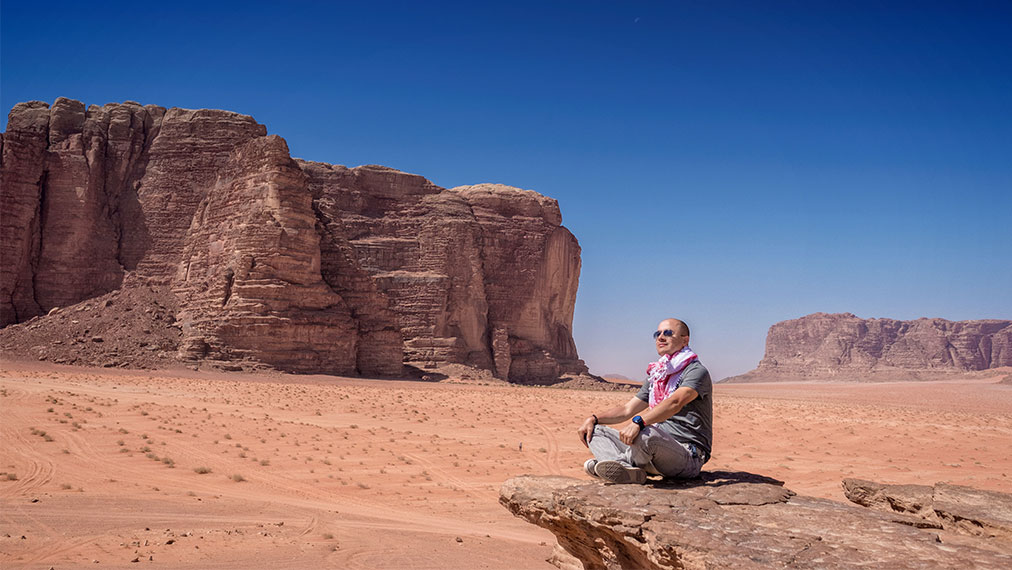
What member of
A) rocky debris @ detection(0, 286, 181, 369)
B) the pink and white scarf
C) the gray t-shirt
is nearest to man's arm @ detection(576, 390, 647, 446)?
the pink and white scarf

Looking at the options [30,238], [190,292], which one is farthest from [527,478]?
[30,238]

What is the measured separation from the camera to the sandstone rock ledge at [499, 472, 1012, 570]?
11.2 ft

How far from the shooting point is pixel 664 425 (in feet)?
16.3

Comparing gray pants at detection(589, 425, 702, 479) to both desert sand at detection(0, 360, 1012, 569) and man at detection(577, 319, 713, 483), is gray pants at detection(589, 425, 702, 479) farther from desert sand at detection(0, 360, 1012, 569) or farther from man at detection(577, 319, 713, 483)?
desert sand at detection(0, 360, 1012, 569)

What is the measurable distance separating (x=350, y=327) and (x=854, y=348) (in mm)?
129717

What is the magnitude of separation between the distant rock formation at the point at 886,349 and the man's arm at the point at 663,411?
135 meters

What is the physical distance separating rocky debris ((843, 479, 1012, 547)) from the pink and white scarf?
1.74 meters

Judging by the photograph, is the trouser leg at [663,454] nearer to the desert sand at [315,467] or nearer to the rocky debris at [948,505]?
the rocky debris at [948,505]

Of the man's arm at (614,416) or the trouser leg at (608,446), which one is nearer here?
the trouser leg at (608,446)

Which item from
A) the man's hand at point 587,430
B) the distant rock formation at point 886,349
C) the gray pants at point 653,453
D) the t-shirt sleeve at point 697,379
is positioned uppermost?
the distant rock formation at point 886,349

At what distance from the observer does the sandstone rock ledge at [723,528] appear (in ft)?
11.2

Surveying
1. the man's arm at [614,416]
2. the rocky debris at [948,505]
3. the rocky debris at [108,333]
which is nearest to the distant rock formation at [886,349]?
the rocky debris at [108,333]

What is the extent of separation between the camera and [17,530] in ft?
23.1

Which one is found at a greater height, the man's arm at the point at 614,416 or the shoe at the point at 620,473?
the man's arm at the point at 614,416
